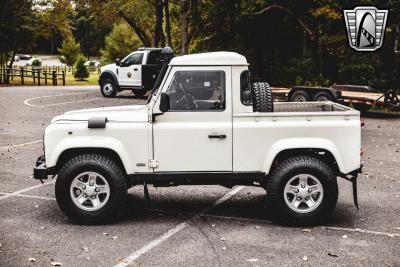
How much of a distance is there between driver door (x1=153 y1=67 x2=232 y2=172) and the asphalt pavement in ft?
2.72

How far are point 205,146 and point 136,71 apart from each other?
19.3m

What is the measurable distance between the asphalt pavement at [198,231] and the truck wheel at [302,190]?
20 centimetres

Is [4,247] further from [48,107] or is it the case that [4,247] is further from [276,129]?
[48,107]

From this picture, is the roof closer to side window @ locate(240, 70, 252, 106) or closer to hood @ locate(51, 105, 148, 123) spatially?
side window @ locate(240, 70, 252, 106)

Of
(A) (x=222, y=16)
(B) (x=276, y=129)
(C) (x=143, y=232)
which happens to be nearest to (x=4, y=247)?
(C) (x=143, y=232)

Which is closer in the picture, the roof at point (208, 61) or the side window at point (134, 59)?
the roof at point (208, 61)

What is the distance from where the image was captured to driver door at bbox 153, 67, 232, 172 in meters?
7.54

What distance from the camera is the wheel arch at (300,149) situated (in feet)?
24.4

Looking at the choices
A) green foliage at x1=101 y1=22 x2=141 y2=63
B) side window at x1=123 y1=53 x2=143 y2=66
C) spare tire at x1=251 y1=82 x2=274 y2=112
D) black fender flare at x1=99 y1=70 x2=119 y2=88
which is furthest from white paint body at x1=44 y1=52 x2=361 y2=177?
green foliage at x1=101 y1=22 x2=141 y2=63

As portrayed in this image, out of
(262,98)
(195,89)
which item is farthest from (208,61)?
(262,98)

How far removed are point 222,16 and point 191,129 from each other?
23.7 m

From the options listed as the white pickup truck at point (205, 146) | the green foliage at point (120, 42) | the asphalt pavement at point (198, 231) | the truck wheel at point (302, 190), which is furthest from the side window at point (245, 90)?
the green foliage at point (120, 42)

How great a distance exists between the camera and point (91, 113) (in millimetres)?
7871

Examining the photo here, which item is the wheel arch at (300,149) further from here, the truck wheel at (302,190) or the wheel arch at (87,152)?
the wheel arch at (87,152)
